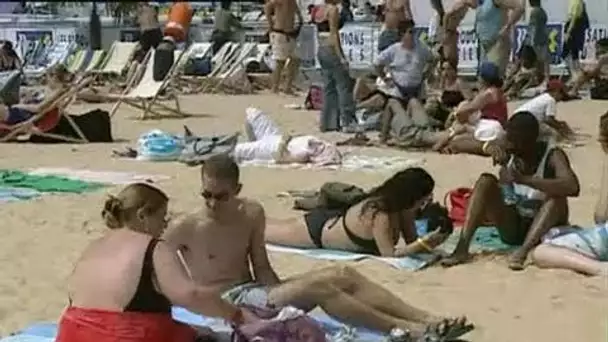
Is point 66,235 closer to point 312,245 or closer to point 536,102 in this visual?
point 312,245

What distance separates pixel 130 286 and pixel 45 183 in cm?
563

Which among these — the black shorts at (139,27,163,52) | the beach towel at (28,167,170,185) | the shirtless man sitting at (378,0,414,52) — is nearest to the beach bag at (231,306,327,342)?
the beach towel at (28,167,170,185)

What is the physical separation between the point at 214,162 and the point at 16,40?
18343mm

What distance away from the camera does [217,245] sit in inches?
199

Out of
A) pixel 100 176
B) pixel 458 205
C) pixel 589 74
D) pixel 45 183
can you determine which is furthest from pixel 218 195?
pixel 589 74

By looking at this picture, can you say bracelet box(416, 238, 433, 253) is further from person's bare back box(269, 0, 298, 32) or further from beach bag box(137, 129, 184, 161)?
person's bare back box(269, 0, 298, 32)

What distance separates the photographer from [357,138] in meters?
12.1

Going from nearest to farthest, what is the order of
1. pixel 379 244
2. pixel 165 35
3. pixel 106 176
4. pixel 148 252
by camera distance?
pixel 148 252
pixel 379 244
pixel 106 176
pixel 165 35

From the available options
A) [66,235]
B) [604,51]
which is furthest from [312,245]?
[604,51]

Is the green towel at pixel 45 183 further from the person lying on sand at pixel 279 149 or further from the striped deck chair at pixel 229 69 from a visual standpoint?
the striped deck chair at pixel 229 69

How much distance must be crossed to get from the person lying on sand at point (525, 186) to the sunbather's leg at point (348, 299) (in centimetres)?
164

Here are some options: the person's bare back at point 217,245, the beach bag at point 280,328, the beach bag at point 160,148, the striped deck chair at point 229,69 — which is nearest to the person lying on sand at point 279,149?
the beach bag at point 160,148

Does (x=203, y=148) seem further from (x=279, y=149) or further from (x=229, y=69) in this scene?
(x=229, y=69)

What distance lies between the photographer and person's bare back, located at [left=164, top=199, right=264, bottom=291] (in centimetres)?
504
